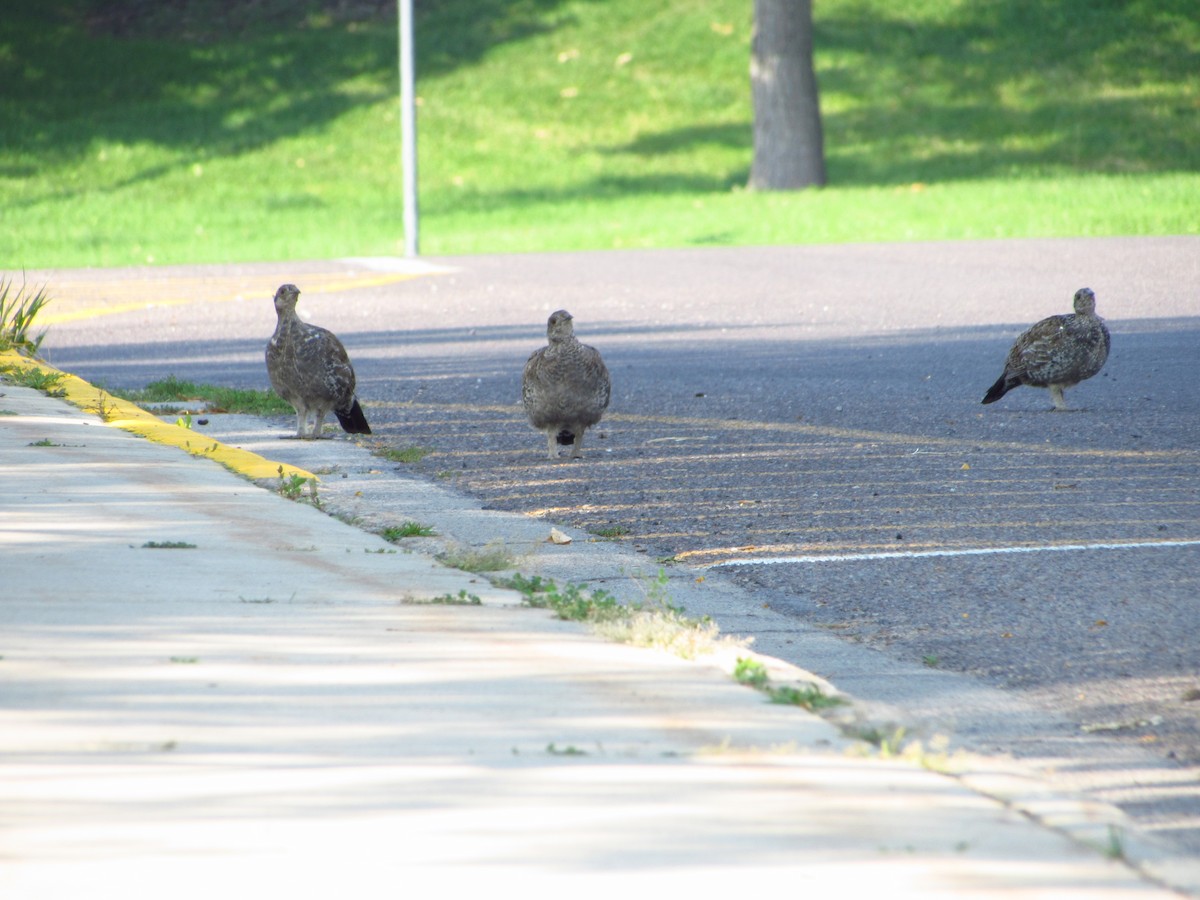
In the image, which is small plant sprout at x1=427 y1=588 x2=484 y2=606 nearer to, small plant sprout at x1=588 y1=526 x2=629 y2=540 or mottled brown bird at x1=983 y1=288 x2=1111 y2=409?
small plant sprout at x1=588 y1=526 x2=629 y2=540

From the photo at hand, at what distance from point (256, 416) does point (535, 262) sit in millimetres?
11223

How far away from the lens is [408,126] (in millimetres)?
Answer: 22547

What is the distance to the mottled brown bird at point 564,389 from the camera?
811 centimetres

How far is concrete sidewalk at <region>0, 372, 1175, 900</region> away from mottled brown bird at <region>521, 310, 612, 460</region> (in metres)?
2.65

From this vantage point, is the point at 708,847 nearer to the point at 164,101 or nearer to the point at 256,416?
the point at 256,416

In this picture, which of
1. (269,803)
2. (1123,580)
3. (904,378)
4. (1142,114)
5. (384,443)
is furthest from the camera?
(1142,114)

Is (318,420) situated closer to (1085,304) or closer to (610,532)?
(610,532)

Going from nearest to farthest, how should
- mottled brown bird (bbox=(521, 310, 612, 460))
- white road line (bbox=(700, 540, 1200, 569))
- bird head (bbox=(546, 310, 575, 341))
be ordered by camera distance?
white road line (bbox=(700, 540, 1200, 569)), mottled brown bird (bbox=(521, 310, 612, 460)), bird head (bbox=(546, 310, 575, 341))

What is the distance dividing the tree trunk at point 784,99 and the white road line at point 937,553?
23065 mm

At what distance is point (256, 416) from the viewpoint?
32.9 ft

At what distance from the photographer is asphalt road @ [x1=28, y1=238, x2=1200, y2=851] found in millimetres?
5148

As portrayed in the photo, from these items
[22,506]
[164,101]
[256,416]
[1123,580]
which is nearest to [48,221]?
[164,101]

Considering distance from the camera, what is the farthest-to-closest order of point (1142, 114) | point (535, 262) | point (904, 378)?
point (1142, 114) → point (535, 262) → point (904, 378)

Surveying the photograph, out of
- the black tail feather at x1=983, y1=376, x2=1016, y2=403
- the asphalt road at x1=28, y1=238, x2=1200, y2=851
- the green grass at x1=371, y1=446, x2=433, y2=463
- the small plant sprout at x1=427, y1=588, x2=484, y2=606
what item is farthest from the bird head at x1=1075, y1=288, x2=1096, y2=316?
the small plant sprout at x1=427, y1=588, x2=484, y2=606
